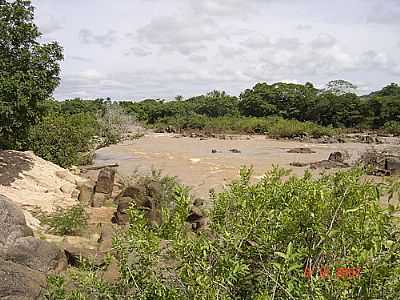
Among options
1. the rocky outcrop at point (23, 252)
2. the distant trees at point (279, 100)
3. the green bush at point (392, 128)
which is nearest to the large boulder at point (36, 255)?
the rocky outcrop at point (23, 252)

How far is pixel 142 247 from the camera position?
260 cm

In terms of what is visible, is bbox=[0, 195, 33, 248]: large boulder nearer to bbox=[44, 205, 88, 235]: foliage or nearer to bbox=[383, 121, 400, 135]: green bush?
bbox=[44, 205, 88, 235]: foliage

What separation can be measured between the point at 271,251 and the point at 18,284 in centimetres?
433

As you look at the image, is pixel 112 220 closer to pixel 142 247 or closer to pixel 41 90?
pixel 41 90

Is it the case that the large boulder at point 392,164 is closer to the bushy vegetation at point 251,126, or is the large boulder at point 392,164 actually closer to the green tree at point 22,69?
the green tree at point 22,69

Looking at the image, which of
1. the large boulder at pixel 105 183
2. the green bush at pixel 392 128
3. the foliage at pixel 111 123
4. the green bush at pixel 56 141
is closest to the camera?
the large boulder at pixel 105 183

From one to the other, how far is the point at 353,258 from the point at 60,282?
5.72ft

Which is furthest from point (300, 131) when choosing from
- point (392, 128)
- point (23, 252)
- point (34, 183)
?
point (23, 252)

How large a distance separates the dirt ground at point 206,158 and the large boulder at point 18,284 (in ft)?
37.7

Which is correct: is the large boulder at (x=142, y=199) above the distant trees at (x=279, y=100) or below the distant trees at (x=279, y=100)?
below

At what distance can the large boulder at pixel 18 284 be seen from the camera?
5.73 meters

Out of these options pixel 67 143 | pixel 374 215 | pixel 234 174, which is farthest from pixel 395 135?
pixel 374 215
